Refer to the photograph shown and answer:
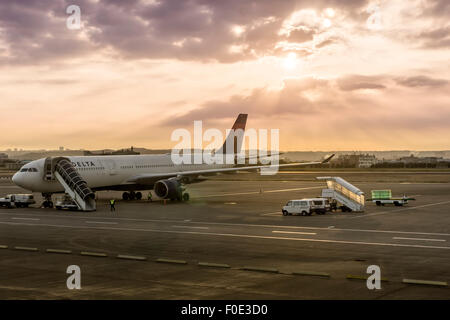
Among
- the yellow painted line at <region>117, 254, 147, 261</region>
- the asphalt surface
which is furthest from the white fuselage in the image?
the yellow painted line at <region>117, 254, 147, 261</region>

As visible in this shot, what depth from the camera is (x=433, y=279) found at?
66.2 ft

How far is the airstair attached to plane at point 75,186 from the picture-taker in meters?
49.0

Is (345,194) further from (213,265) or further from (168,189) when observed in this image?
(213,265)

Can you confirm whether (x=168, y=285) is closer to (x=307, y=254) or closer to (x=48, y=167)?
(x=307, y=254)

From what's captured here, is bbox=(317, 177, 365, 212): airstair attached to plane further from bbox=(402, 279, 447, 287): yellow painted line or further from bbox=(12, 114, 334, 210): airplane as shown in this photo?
bbox=(402, 279, 447, 287): yellow painted line

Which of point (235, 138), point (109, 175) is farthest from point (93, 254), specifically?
point (235, 138)

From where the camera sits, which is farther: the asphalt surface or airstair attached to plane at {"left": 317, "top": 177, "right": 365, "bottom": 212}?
airstair attached to plane at {"left": 317, "top": 177, "right": 365, "bottom": 212}

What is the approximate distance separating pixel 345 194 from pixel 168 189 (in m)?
18.8

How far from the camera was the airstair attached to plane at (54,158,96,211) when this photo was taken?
49.0 metres

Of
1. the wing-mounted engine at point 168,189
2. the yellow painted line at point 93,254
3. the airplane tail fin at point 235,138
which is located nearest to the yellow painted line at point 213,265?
the yellow painted line at point 93,254

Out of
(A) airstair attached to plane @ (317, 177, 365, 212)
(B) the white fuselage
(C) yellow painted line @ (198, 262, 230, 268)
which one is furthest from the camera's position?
(B) the white fuselage

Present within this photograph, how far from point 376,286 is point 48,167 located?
1596 inches

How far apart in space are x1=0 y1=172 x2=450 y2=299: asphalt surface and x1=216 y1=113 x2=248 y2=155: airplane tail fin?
26.1m

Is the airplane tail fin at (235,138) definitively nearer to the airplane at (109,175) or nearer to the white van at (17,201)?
the airplane at (109,175)
